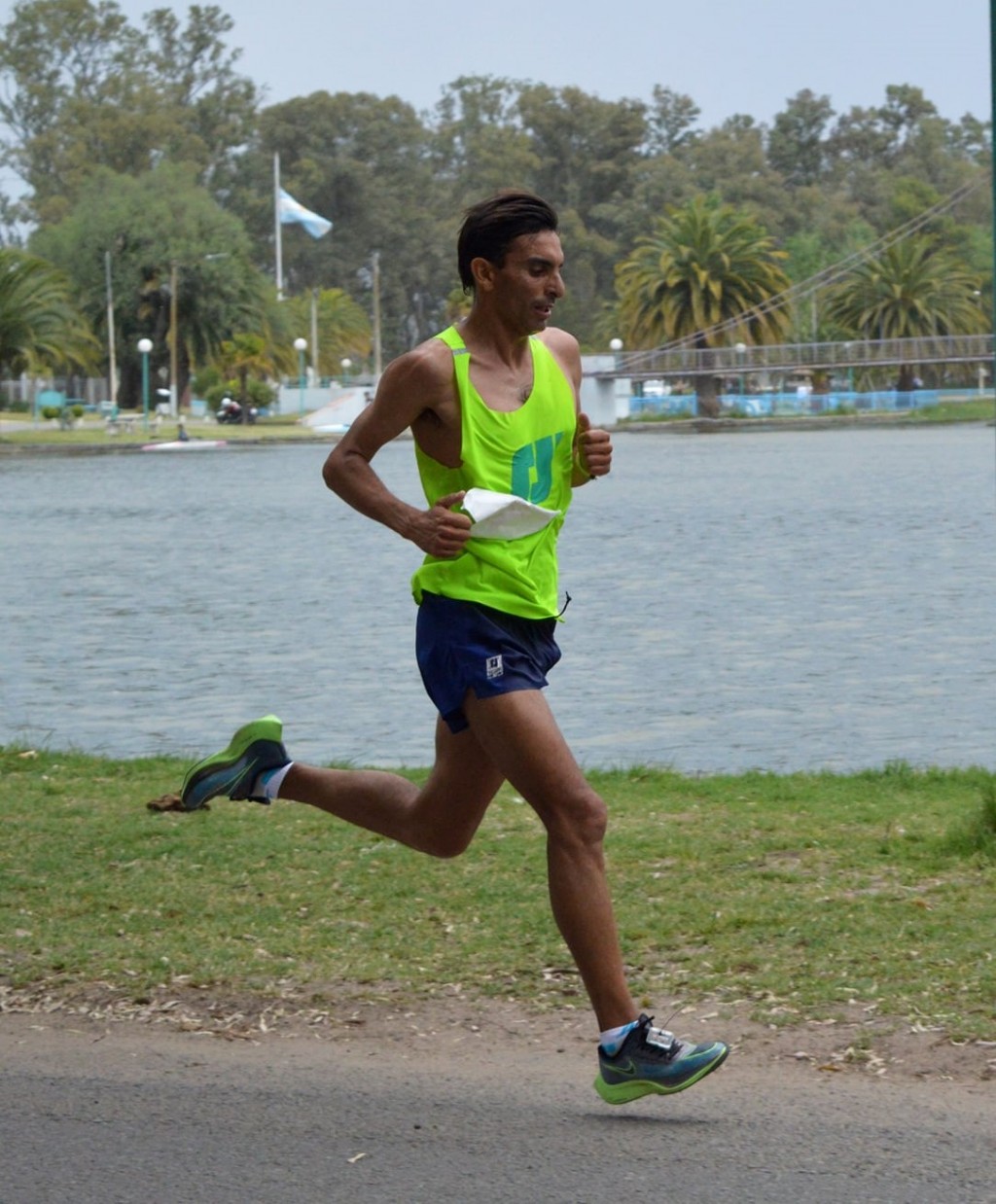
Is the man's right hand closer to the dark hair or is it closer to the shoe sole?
the dark hair

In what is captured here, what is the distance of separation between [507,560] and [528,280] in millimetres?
569

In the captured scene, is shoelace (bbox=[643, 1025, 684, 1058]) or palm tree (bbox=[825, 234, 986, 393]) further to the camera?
palm tree (bbox=[825, 234, 986, 393])

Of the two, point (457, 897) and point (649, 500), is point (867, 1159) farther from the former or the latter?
point (649, 500)

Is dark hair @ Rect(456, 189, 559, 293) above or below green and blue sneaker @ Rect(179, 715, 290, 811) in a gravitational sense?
above

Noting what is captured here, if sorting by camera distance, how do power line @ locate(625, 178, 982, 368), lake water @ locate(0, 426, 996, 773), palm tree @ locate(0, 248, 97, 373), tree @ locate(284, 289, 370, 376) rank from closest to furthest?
lake water @ locate(0, 426, 996, 773), palm tree @ locate(0, 248, 97, 373), power line @ locate(625, 178, 982, 368), tree @ locate(284, 289, 370, 376)

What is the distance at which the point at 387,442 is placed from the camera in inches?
170

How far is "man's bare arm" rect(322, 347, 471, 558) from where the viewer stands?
166 inches

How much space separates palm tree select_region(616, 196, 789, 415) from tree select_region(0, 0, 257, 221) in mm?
28307

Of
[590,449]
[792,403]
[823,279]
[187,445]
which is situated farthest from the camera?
[823,279]

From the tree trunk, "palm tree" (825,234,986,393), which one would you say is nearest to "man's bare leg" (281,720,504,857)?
the tree trunk

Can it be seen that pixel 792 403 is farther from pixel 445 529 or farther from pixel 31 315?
pixel 445 529

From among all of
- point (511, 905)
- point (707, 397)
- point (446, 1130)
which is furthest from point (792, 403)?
point (446, 1130)

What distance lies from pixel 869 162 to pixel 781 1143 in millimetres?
140690

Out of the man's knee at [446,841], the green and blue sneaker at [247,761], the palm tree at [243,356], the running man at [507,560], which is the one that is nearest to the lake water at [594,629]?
the green and blue sneaker at [247,761]
